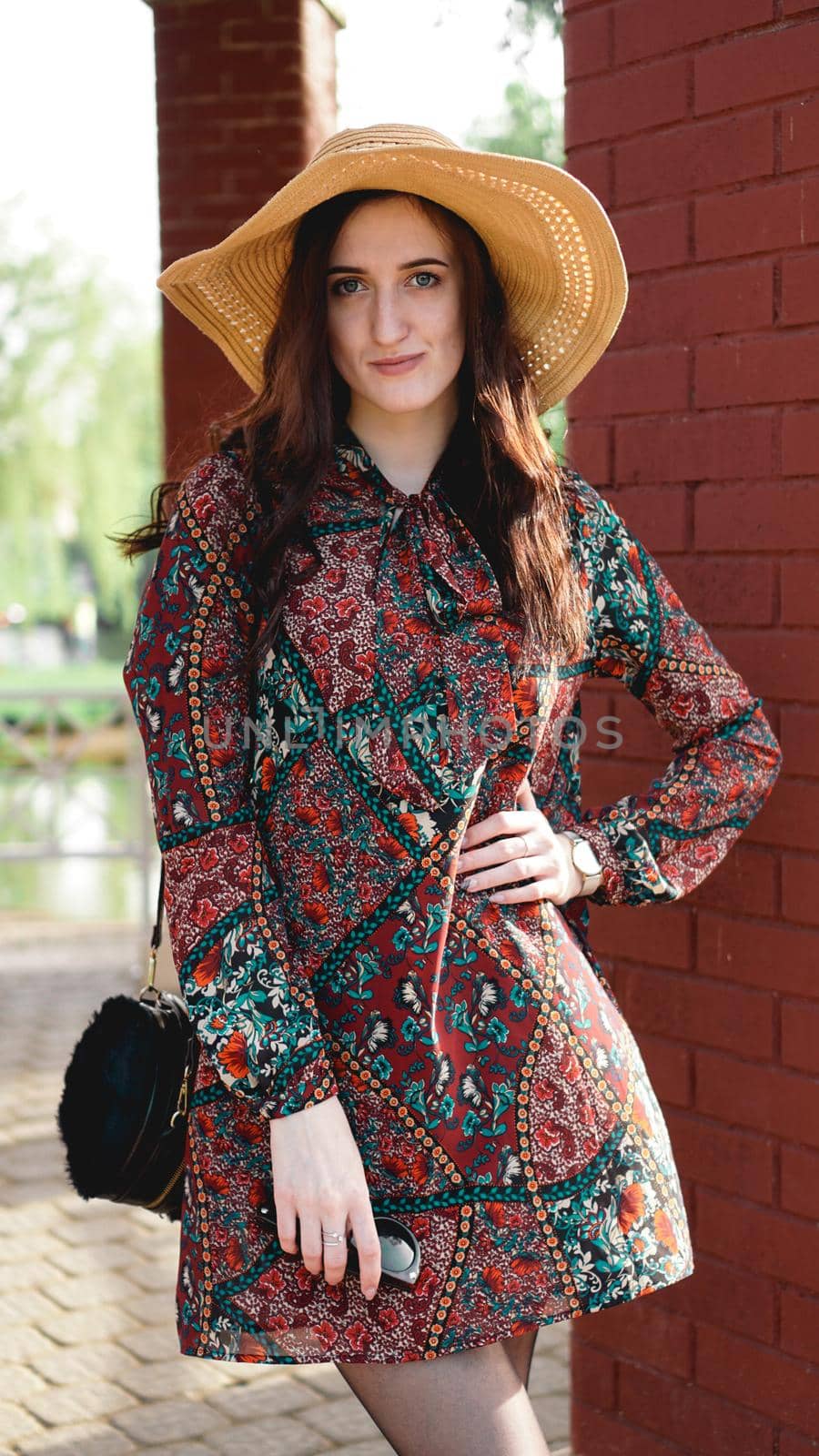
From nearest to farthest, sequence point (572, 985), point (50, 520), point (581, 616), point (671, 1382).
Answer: point (572, 985) < point (581, 616) < point (671, 1382) < point (50, 520)

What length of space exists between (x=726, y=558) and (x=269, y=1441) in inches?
83.5

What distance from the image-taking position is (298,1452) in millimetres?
3342

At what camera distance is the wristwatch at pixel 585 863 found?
2.22 m

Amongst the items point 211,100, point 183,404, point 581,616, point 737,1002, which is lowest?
point 737,1002

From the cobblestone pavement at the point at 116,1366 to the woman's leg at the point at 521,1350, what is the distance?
132cm

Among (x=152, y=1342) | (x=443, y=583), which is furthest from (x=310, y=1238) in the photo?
(x=152, y=1342)

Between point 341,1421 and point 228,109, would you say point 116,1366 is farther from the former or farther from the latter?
point 228,109

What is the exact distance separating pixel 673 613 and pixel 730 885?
22.7 inches

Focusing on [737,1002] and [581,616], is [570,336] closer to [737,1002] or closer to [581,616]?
[581,616]

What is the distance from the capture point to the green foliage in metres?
24.6

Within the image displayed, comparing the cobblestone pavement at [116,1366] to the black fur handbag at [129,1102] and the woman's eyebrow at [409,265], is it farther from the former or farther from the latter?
the woman's eyebrow at [409,265]

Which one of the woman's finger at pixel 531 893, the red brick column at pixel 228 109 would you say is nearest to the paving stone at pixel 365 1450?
the woman's finger at pixel 531 893

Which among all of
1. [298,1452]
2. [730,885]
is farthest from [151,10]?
[298,1452]

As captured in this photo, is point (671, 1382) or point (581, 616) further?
point (671, 1382)
